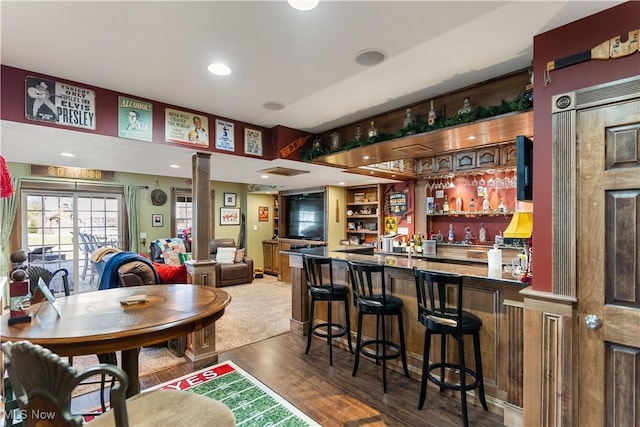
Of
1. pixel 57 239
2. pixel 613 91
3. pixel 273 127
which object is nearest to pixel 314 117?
pixel 273 127

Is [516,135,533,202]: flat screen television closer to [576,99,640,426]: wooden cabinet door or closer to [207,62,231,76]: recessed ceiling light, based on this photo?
[576,99,640,426]: wooden cabinet door

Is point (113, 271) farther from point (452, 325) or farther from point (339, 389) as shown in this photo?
point (452, 325)

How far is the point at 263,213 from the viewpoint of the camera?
28.4ft

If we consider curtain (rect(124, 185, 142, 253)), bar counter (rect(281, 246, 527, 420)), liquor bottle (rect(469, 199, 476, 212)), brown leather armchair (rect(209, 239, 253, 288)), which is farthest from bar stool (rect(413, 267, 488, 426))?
curtain (rect(124, 185, 142, 253))

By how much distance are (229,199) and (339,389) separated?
6.48 metres

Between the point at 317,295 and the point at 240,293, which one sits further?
the point at 240,293

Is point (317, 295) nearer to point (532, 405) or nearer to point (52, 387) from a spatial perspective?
point (532, 405)

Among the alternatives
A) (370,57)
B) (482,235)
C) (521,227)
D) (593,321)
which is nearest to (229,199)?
(482,235)

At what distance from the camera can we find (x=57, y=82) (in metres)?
2.40

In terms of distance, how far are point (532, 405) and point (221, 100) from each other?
3.30 m

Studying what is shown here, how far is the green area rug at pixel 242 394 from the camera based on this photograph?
218 cm

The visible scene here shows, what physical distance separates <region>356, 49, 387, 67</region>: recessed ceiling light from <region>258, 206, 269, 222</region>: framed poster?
6.76 m

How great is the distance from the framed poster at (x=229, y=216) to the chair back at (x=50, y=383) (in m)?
7.16

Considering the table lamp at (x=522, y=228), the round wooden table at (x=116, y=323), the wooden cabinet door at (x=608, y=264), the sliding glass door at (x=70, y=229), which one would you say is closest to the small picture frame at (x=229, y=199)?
the sliding glass door at (x=70, y=229)
